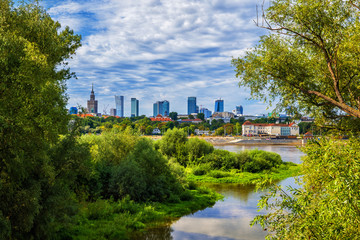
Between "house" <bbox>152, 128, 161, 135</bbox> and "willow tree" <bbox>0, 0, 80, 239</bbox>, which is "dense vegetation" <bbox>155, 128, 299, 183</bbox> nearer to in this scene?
"willow tree" <bbox>0, 0, 80, 239</bbox>

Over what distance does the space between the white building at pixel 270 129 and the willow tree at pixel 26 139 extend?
18525 centimetres

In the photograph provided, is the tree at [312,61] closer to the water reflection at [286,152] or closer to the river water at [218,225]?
the river water at [218,225]

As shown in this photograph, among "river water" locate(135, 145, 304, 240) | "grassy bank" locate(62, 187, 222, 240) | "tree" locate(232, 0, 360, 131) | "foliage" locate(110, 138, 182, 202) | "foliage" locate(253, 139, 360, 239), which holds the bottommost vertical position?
"river water" locate(135, 145, 304, 240)

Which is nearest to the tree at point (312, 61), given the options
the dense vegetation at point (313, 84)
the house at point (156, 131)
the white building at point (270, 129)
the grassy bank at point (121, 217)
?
the dense vegetation at point (313, 84)

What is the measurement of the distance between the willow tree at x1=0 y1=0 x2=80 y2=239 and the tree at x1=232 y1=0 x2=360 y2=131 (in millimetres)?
7111

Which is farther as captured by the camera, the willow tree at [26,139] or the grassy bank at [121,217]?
the grassy bank at [121,217]

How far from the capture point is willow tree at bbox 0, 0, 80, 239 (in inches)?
404

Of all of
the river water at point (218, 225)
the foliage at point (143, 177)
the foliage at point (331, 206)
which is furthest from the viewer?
the foliage at point (143, 177)

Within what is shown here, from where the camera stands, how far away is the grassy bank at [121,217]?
1730 centimetres

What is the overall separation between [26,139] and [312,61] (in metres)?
10.5

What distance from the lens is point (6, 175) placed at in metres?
10.9

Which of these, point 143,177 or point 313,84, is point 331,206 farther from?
point 143,177

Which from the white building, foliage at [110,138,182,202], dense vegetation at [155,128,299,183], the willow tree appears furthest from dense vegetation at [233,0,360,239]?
the white building

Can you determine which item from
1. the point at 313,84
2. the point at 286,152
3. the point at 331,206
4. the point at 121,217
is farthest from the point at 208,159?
the point at 286,152
